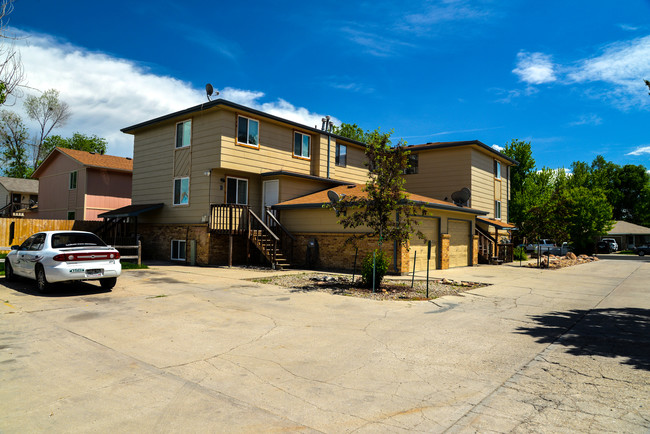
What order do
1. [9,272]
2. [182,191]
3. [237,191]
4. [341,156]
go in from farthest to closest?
[341,156] → [182,191] → [237,191] → [9,272]

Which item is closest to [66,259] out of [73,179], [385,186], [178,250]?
[385,186]

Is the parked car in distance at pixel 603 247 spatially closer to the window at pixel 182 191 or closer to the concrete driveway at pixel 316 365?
the concrete driveway at pixel 316 365

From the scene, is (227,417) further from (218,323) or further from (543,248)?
(543,248)

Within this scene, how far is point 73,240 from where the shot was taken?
11398 millimetres

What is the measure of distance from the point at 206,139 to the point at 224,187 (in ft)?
8.11

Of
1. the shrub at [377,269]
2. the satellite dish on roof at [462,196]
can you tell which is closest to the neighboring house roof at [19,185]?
the satellite dish on roof at [462,196]

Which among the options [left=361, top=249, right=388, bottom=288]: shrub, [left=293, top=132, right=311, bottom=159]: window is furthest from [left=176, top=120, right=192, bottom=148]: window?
[left=361, top=249, right=388, bottom=288]: shrub

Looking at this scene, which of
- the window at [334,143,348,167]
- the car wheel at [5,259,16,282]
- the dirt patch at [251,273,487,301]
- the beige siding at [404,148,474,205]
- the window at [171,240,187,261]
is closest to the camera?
the dirt patch at [251,273,487,301]

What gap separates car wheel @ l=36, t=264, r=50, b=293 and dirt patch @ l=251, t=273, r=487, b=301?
6.01m

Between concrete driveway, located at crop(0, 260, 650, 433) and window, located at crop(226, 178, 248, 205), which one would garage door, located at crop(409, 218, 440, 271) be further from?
window, located at crop(226, 178, 248, 205)

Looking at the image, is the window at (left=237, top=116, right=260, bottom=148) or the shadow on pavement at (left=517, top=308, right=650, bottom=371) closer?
the shadow on pavement at (left=517, top=308, right=650, bottom=371)

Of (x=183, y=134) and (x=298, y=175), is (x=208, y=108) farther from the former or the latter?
(x=298, y=175)

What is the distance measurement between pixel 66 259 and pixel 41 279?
3.61 feet

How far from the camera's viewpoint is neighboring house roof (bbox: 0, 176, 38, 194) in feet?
144
